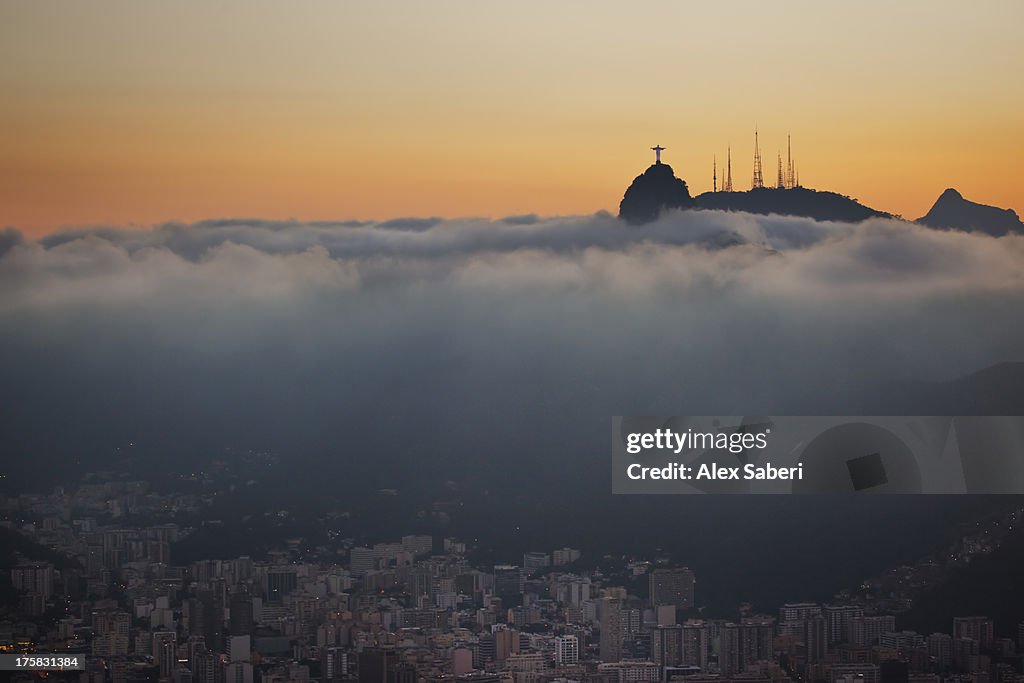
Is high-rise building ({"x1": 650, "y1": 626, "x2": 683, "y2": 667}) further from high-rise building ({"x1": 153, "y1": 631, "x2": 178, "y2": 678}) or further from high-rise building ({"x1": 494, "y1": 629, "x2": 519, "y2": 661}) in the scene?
high-rise building ({"x1": 153, "y1": 631, "x2": 178, "y2": 678})

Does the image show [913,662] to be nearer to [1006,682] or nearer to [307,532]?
[1006,682]

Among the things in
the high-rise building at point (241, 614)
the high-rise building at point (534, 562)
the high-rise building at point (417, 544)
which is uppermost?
the high-rise building at point (417, 544)

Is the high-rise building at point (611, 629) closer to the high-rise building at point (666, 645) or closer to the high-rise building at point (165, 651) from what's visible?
the high-rise building at point (666, 645)

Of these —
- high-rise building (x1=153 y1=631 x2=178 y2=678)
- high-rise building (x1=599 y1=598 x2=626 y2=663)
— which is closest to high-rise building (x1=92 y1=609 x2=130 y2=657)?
high-rise building (x1=153 y1=631 x2=178 y2=678)

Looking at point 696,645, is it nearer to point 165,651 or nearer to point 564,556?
point 564,556

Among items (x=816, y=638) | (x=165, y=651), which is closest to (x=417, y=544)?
(x=165, y=651)

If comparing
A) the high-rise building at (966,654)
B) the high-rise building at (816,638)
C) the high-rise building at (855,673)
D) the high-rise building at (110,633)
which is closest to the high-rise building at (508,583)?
the high-rise building at (816,638)
